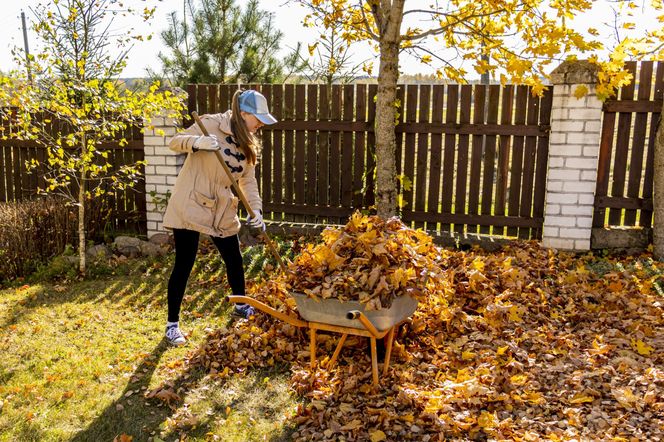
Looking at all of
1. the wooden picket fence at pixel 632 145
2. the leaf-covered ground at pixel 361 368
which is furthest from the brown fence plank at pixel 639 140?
the leaf-covered ground at pixel 361 368

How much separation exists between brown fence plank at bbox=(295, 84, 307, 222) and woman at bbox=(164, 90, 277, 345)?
2.68 m

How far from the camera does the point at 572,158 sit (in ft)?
21.4

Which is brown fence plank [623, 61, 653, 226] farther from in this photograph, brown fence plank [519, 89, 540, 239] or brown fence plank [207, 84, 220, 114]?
brown fence plank [207, 84, 220, 114]

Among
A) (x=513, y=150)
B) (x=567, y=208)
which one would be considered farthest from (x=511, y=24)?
(x=567, y=208)

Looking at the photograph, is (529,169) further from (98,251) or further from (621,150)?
(98,251)

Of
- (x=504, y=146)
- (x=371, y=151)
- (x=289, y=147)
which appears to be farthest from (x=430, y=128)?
(x=289, y=147)

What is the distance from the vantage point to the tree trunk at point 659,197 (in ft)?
20.8

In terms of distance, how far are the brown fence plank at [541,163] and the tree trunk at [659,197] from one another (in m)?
1.11

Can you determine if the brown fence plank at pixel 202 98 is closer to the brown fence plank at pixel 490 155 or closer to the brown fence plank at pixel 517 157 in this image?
the brown fence plank at pixel 490 155

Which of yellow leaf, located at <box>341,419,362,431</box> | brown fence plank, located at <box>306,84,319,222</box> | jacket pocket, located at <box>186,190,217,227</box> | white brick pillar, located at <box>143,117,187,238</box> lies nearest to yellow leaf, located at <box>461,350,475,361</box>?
yellow leaf, located at <box>341,419,362,431</box>

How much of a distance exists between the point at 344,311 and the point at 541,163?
13.3ft

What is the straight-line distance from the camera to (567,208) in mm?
6621

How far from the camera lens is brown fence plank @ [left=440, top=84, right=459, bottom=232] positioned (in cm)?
686

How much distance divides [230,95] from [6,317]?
12.1ft
